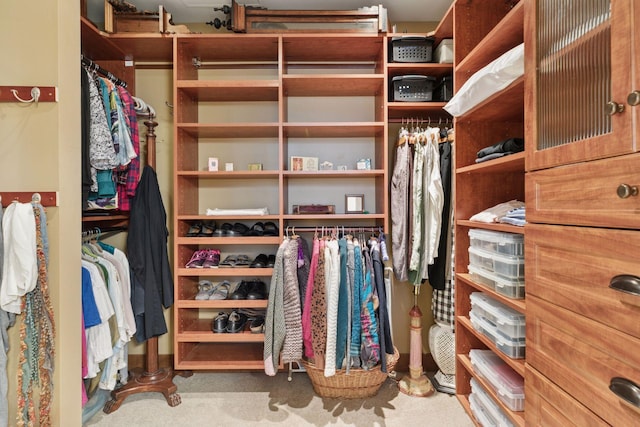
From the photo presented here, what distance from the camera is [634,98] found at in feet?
2.24

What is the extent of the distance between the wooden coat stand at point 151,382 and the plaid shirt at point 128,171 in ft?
0.30

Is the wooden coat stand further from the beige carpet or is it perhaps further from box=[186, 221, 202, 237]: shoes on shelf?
box=[186, 221, 202, 237]: shoes on shelf

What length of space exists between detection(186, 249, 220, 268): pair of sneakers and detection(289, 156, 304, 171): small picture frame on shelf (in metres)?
0.89

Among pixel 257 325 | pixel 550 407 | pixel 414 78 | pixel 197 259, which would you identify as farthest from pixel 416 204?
pixel 197 259

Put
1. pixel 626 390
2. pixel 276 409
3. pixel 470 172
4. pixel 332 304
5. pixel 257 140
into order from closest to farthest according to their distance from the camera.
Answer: pixel 626 390, pixel 470 172, pixel 332 304, pixel 276 409, pixel 257 140

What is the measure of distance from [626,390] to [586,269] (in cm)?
28

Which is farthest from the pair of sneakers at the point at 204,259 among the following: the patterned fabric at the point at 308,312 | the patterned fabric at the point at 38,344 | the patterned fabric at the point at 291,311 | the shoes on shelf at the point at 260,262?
the patterned fabric at the point at 38,344

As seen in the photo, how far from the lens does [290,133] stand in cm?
242

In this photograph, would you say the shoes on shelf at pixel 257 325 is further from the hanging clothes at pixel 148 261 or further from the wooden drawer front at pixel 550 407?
the wooden drawer front at pixel 550 407

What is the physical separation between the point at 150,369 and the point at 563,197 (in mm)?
2578

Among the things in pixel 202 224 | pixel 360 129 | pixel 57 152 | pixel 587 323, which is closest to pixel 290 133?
pixel 360 129

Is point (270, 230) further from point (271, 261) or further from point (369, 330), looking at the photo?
point (369, 330)

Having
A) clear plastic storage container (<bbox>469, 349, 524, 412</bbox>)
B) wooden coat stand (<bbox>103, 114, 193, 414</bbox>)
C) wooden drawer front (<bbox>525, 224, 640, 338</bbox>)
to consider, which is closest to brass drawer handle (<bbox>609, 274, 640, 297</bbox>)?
wooden drawer front (<bbox>525, 224, 640, 338</bbox>)

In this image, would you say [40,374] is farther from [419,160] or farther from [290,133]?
[419,160]
